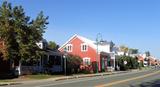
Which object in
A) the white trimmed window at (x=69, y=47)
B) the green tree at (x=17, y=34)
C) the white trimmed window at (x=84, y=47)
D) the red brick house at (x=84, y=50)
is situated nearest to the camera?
the green tree at (x=17, y=34)

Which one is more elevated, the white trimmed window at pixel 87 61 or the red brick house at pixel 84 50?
the red brick house at pixel 84 50

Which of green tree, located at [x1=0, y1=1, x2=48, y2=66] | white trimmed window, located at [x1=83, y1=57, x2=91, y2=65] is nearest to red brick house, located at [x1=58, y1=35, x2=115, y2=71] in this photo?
white trimmed window, located at [x1=83, y1=57, x2=91, y2=65]

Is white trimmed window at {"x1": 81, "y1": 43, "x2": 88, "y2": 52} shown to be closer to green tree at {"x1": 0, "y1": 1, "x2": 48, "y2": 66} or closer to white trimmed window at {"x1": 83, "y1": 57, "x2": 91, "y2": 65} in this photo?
white trimmed window at {"x1": 83, "y1": 57, "x2": 91, "y2": 65}

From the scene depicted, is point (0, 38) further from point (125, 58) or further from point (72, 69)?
point (125, 58)

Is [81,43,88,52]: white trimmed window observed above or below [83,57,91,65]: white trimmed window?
above

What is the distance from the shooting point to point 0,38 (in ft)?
172

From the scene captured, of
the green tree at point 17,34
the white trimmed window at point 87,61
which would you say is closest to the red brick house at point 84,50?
the white trimmed window at point 87,61

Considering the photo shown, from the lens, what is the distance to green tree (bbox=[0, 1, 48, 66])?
51594 mm

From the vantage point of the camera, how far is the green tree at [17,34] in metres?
51.6

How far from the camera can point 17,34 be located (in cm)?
5288

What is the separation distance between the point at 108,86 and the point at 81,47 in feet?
203

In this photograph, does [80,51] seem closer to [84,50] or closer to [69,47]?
[84,50]

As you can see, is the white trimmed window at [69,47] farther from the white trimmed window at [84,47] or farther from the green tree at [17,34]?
the green tree at [17,34]

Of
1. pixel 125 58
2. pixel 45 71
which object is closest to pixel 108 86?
pixel 45 71
